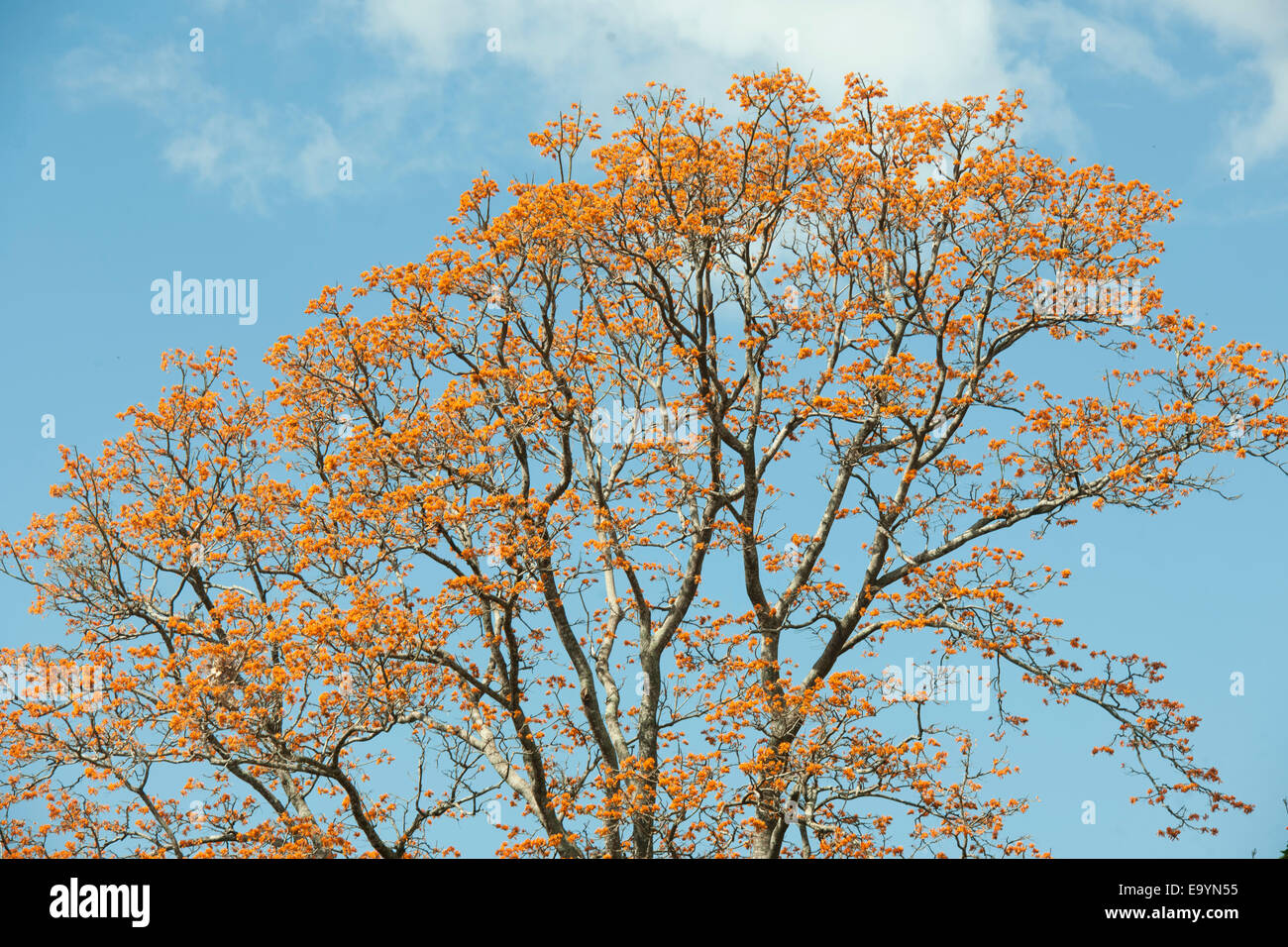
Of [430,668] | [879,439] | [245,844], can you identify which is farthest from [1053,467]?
[245,844]

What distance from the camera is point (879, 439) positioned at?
1545 cm

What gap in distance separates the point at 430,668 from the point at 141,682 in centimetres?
416

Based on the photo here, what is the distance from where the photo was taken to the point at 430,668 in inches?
503
